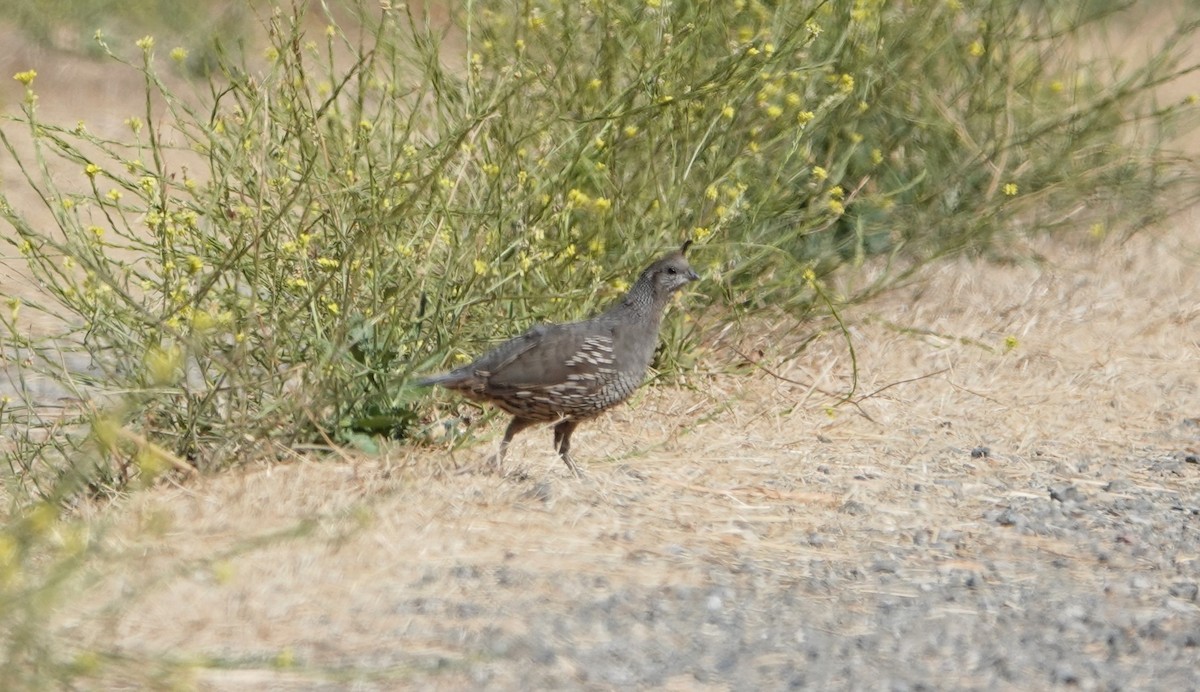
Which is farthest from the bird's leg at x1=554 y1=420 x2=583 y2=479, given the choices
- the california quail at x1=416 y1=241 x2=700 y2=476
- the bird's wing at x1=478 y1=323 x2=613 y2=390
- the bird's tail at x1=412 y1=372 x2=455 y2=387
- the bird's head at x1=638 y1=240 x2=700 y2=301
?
the bird's head at x1=638 y1=240 x2=700 y2=301

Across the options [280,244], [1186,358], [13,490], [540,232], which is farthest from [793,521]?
[1186,358]

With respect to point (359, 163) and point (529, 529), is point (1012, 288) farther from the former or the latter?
point (529, 529)

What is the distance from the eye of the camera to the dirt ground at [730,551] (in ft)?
13.9

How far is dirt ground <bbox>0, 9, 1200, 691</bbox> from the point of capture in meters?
4.24

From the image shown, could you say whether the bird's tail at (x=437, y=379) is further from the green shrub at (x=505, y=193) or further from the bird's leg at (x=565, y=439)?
the bird's leg at (x=565, y=439)

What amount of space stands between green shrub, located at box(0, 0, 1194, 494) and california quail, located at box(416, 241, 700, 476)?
1.35 feet

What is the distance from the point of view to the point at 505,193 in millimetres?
6613

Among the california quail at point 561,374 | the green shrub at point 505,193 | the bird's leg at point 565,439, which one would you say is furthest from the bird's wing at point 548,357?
the green shrub at point 505,193

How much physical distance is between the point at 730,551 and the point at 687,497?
2.23 feet

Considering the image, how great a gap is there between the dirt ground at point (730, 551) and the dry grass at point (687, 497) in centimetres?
2

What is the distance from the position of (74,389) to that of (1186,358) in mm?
5411

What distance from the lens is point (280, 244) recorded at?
6453mm

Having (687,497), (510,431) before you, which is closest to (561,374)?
(510,431)

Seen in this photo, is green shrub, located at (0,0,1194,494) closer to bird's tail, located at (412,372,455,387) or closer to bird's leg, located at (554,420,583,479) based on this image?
bird's tail, located at (412,372,455,387)
